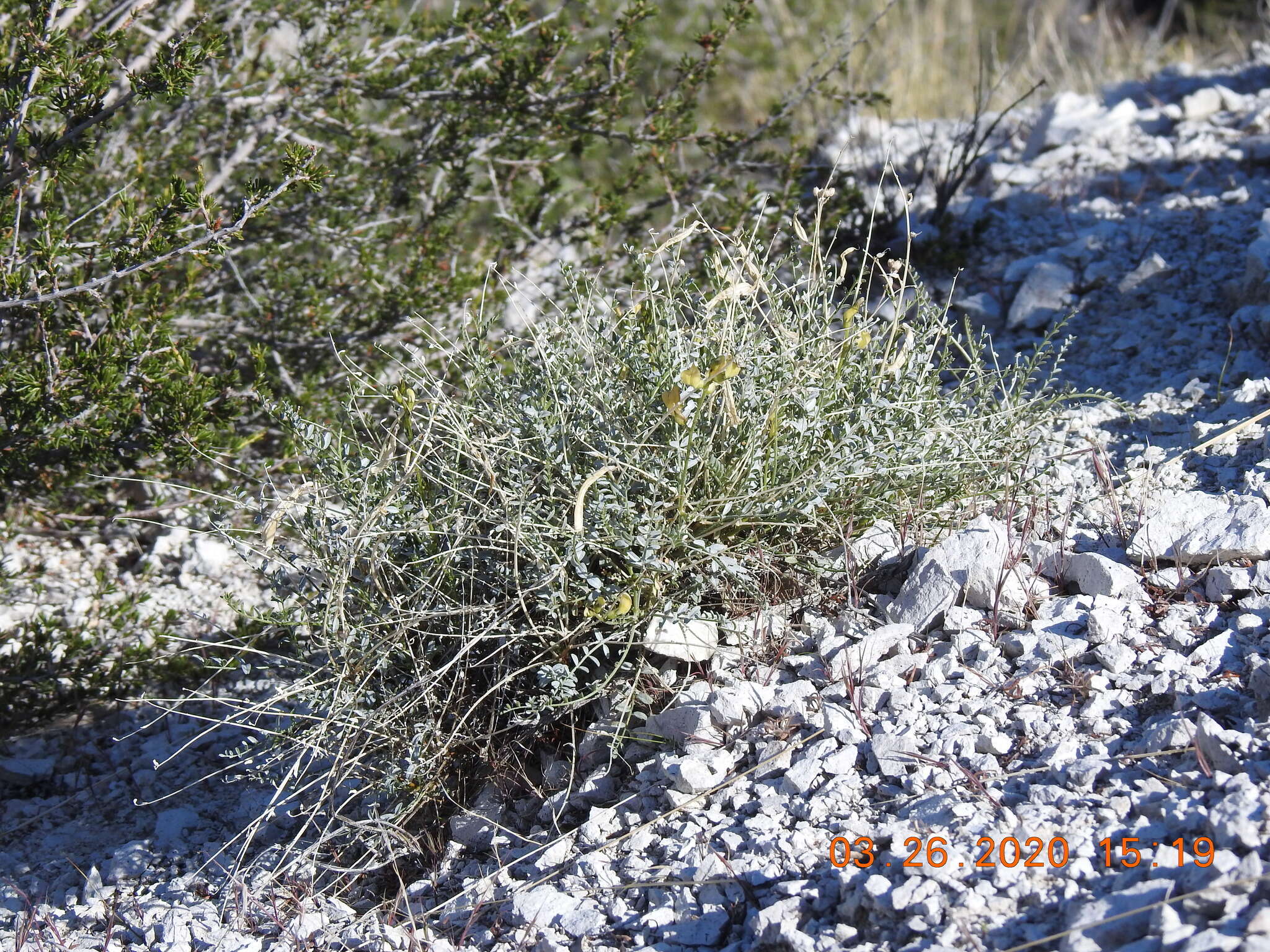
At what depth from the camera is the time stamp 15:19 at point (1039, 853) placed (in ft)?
5.70

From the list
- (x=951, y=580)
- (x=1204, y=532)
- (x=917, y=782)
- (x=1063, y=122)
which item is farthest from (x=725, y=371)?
(x=1063, y=122)

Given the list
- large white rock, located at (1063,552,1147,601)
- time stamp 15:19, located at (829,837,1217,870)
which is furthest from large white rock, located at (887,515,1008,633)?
time stamp 15:19, located at (829,837,1217,870)

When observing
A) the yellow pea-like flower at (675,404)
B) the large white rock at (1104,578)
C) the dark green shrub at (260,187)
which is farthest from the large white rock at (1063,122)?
the yellow pea-like flower at (675,404)

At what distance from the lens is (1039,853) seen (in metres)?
1.81

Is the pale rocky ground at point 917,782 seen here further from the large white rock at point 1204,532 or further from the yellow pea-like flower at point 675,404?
the yellow pea-like flower at point 675,404

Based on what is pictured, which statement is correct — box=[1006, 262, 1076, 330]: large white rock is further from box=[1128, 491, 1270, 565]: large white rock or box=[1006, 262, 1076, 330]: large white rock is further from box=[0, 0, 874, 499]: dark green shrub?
box=[1128, 491, 1270, 565]: large white rock

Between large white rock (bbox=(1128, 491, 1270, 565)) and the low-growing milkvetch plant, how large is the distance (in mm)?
358

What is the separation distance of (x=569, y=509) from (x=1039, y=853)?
1093mm

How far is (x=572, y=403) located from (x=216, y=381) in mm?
1259

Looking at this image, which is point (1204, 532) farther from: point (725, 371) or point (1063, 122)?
point (1063, 122)

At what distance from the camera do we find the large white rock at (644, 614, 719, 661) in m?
2.28

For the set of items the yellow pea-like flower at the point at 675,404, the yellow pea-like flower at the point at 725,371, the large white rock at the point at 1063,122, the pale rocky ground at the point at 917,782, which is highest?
the yellow pea-like flower at the point at 725,371

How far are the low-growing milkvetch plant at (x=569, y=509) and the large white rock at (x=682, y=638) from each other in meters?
0.03

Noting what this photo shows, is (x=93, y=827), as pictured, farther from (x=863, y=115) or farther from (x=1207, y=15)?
(x=1207, y=15)
